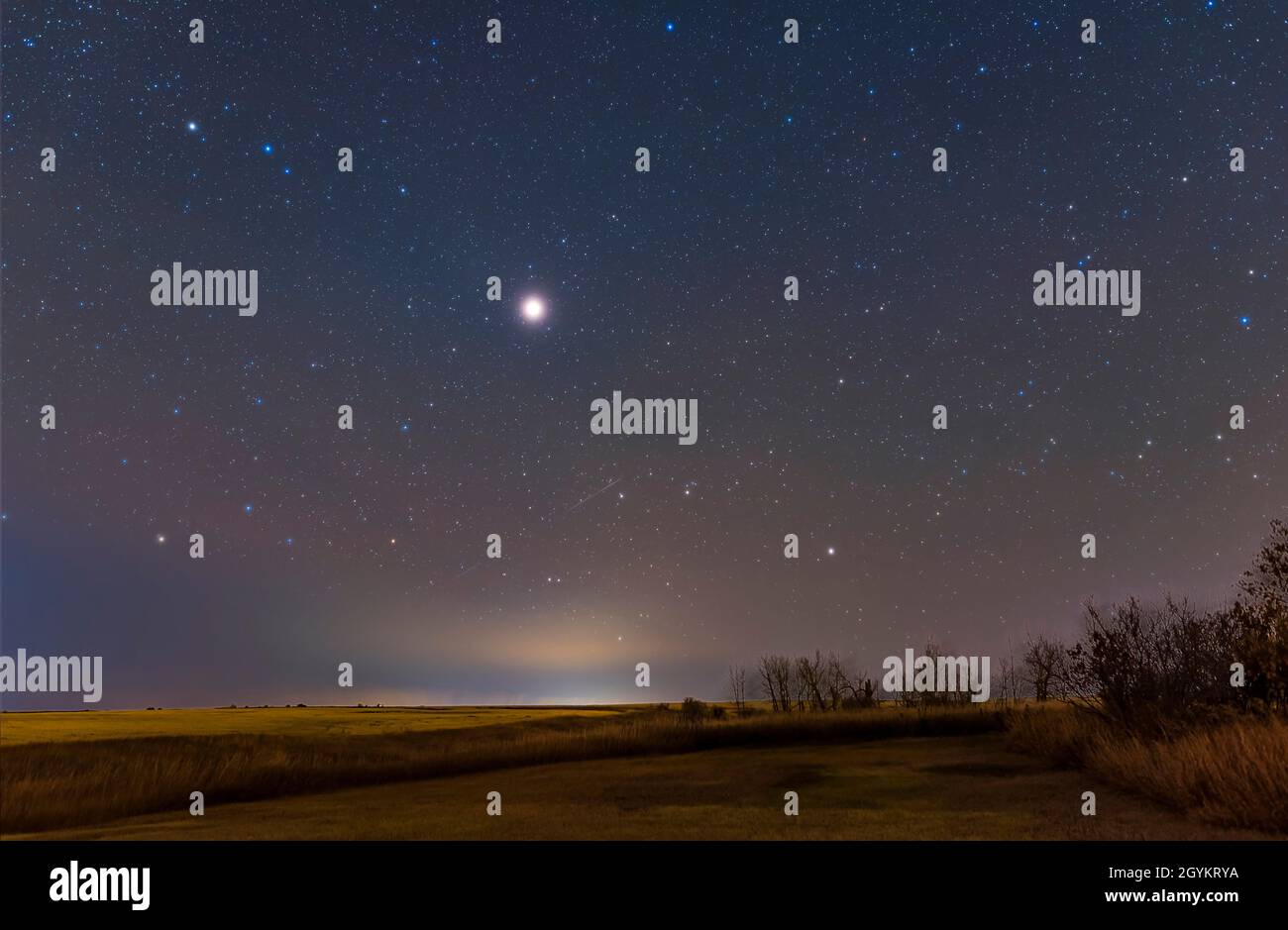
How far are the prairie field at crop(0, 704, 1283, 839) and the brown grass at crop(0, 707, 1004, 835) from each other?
42 mm

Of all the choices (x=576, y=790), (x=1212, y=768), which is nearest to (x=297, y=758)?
(x=576, y=790)

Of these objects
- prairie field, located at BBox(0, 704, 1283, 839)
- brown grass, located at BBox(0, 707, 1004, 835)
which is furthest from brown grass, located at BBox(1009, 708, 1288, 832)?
brown grass, located at BBox(0, 707, 1004, 835)

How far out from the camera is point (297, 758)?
68.6 feet

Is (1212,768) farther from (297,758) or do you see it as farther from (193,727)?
(193,727)

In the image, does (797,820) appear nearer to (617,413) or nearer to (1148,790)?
(1148,790)

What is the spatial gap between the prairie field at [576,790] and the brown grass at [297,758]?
0.04 m

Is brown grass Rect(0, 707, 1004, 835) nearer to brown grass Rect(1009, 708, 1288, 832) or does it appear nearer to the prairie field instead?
the prairie field

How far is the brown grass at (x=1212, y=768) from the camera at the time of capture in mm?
12500

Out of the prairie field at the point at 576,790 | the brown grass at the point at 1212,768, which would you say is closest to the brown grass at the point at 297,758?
the prairie field at the point at 576,790

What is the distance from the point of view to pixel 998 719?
118ft

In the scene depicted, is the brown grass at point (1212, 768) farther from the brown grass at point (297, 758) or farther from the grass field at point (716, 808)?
the brown grass at point (297, 758)
